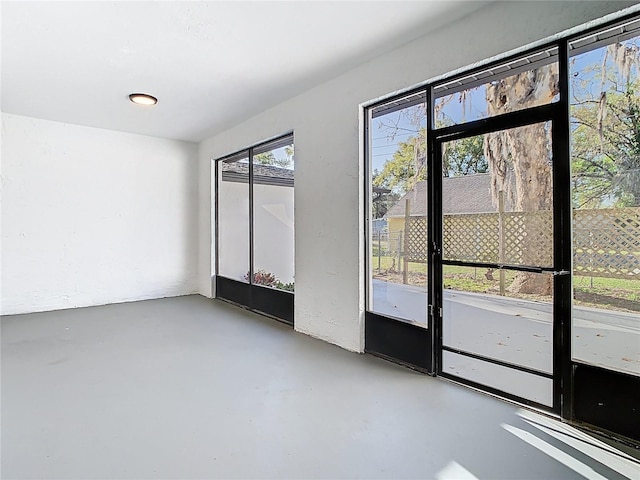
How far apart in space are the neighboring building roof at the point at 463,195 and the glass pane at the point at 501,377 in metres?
1.18

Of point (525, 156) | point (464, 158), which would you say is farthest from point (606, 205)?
point (464, 158)

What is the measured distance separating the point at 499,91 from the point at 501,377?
2127 mm

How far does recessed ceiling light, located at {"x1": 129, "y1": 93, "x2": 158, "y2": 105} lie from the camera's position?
4336 mm

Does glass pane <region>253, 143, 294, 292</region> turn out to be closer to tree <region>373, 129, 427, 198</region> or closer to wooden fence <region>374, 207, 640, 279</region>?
tree <region>373, 129, 427, 198</region>

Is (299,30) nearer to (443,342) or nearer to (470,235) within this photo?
(470,235)

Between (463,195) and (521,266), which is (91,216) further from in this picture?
(521,266)

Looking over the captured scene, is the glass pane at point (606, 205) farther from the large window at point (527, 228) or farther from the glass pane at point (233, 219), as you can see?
the glass pane at point (233, 219)

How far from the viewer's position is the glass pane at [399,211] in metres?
3.18

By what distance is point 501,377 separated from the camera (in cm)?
270

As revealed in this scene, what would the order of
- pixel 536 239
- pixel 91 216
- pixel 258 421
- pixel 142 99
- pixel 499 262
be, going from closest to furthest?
1. pixel 258 421
2. pixel 536 239
3. pixel 499 262
4. pixel 142 99
5. pixel 91 216

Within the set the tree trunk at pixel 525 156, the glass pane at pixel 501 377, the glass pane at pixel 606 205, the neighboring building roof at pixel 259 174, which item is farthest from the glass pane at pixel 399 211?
the neighboring building roof at pixel 259 174

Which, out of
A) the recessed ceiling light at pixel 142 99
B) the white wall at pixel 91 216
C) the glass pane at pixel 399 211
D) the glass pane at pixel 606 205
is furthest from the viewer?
the white wall at pixel 91 216

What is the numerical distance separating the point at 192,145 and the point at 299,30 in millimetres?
4489

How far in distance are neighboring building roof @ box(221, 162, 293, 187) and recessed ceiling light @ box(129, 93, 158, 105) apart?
158 cm
